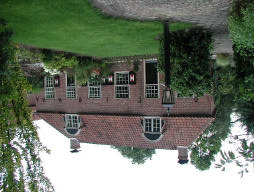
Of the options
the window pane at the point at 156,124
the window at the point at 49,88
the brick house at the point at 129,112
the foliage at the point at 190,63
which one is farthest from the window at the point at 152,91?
the window at the point at 49,88

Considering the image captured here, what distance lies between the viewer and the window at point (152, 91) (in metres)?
14.9

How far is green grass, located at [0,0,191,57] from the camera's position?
27.0 feet

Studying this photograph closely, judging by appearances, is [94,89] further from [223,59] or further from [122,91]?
[223,59]

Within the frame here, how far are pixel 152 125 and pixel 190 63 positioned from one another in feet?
20.7

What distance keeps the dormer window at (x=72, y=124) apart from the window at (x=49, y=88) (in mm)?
2994

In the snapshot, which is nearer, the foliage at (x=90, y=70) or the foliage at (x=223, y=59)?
the foliage at (x=90, y=70)

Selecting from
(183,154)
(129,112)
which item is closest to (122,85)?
(129,112)

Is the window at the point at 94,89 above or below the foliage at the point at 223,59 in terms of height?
below

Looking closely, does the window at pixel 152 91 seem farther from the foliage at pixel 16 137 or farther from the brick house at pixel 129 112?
the foliage at pixel 16 137

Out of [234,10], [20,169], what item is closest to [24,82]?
[20,169]

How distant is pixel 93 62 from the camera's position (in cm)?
1526

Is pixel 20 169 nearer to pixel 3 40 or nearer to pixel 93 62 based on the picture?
pixel 3 40

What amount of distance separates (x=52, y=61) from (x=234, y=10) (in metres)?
10.7

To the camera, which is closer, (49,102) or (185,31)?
(185,31)
